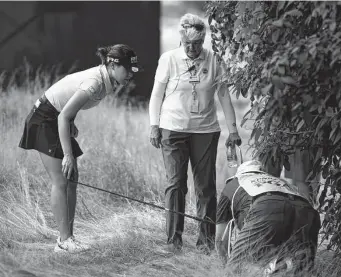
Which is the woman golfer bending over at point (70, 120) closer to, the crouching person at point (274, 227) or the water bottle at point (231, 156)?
the water bottle at point (231, 156)

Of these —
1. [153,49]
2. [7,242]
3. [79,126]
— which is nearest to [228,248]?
[7,242]

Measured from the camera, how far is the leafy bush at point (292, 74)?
169 inches

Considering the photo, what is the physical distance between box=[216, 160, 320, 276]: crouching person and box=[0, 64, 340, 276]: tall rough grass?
14 cm

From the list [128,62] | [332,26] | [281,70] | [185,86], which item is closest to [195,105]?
[185,86]

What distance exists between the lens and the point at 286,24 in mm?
4453

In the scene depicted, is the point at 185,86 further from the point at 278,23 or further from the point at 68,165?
the point at 278,23

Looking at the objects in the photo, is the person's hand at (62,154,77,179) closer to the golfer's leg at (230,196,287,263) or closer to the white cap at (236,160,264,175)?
the white cap at (236,160,264,175)

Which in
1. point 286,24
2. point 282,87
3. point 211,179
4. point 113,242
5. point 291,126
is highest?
point 286,24

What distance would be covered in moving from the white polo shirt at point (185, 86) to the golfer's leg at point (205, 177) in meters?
0.09

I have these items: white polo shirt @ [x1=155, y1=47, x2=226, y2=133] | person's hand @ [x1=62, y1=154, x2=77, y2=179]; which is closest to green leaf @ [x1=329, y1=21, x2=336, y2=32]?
white polo shirt @ [x1=155, y1=47, x2=226, y2=133]

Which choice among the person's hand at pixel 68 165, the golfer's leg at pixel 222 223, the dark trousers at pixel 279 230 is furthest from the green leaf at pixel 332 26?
the person's hand at pixel 68 165

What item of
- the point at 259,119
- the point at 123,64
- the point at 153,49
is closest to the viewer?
the point at 259,119

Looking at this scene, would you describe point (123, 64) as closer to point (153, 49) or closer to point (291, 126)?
point (291, 126)

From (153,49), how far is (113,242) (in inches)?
293
